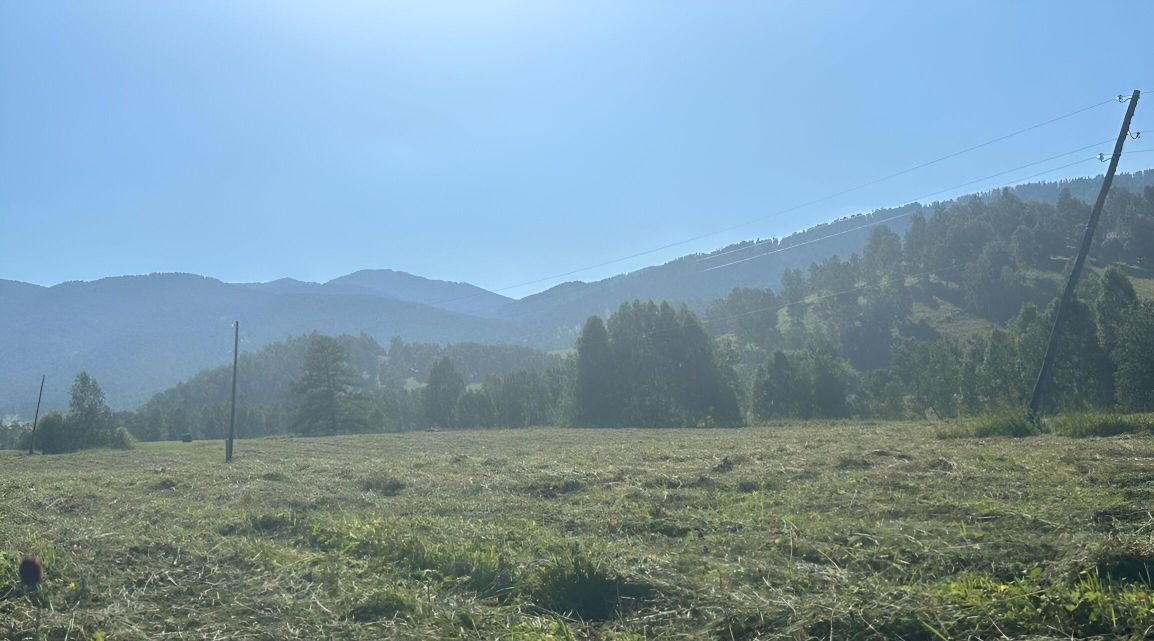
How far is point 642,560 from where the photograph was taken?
6523mm

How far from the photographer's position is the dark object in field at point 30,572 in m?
6.40

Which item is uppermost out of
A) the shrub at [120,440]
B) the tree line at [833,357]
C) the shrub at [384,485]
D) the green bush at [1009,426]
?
the tree line at [833,357]

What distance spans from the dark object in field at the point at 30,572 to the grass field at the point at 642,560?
11cm

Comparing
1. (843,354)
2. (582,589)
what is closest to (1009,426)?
(582,589)

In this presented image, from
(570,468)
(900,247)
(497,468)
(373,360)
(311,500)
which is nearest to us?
(311,500)

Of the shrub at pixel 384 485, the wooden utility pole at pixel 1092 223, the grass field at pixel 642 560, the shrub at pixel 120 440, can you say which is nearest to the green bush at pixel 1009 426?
the wooden utility pole at pixel 1092 223

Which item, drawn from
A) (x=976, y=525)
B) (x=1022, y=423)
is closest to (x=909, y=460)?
(x=976, y=525)

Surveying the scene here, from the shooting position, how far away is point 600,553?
6750 mm

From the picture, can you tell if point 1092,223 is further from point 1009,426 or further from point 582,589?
point 582,589

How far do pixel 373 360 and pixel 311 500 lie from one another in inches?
6731

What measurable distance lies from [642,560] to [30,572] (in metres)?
5.51

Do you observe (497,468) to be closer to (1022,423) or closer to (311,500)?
(311,500)

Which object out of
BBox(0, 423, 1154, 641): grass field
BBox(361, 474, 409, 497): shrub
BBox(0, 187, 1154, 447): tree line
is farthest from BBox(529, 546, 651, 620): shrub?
BBox(0, 187, 1154, 447): tree line

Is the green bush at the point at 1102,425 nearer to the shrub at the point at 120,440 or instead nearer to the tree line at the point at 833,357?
the tree line at the point at 833,357
